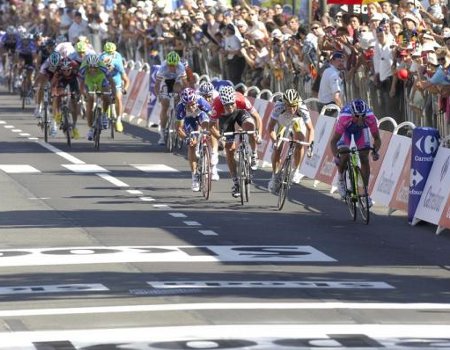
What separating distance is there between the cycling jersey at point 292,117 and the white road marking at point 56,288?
8616 mm

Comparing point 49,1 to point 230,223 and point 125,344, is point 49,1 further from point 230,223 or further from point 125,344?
point 125,344

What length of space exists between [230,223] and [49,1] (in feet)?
125

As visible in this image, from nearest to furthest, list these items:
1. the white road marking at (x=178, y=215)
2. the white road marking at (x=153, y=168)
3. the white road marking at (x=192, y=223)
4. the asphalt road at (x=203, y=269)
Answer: the asphalt road at (x=203, y=269) < the white road marking at (x=192, y=223) < the white road marking at (x=178, y=215) < the white road marking at (x=153, y=168)

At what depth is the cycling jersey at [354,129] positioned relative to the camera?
22.6 metres

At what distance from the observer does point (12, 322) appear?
45.9ft

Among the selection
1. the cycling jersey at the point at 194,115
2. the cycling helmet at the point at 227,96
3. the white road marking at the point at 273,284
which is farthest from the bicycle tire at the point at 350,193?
the white road marking at the point at 273,284

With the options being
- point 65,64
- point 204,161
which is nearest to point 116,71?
point 65,64

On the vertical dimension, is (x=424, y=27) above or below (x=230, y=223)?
above

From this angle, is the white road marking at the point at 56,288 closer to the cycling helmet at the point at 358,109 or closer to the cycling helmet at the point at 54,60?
the cycling helmet at the point at 358,109

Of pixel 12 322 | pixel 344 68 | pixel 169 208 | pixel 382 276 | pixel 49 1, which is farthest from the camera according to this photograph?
pixel 49 1

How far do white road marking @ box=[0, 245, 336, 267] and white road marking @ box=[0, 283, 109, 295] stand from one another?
5.19 feet

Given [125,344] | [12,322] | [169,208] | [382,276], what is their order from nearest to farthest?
[125,344] < [12,322] < [382,276] < [169,208]

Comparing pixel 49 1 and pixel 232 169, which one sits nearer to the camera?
pixel 232 169

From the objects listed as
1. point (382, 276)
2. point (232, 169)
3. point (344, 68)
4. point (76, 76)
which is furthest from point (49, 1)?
point (382, 276)
